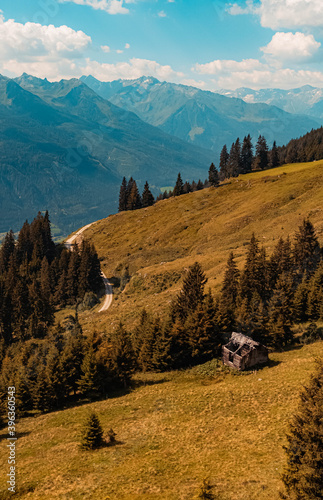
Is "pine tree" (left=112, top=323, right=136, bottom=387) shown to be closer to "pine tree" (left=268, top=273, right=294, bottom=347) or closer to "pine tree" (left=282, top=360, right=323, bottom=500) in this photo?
"pine tree" (left=268, top=273, right=294, bottom=347)

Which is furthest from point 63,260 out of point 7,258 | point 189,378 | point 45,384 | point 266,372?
point 266,372

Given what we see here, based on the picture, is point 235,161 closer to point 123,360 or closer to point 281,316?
point 281,316

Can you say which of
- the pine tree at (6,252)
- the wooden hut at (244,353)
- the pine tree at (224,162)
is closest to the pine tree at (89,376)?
the wooden hut at (244,353)

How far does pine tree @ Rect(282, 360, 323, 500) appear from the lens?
1512cm

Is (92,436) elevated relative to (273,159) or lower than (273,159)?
lower

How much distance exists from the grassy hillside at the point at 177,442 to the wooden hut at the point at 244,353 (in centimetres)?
145

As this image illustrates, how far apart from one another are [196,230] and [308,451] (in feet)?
313

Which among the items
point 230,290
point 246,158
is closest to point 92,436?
point 230,290

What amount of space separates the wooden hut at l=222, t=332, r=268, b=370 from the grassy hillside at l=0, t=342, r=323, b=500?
145cm

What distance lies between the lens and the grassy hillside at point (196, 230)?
7538 cm

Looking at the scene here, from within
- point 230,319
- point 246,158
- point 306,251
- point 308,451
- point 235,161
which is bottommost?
point 308,451

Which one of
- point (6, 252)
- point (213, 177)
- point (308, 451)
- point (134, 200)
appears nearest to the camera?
point (308, 451)

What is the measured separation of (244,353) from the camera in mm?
36781

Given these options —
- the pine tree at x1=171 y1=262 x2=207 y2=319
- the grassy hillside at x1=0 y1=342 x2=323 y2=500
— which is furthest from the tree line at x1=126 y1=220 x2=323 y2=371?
the grassy hillside at x1=0 y1=342 x2=323 y2=500
